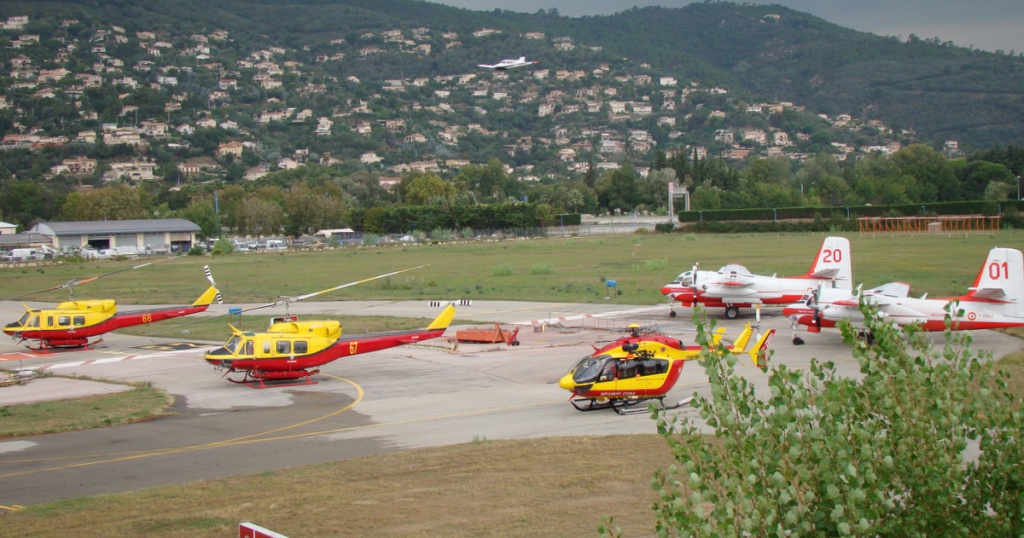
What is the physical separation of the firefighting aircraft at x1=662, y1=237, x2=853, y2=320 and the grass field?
4899 millimetres

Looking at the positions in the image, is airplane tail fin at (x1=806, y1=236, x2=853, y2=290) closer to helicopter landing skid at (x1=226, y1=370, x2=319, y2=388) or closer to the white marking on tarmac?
helicopter landing skid at (x1=226, y1=370, x2=319, y2=388)

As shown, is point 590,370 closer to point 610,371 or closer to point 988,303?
point 610,371

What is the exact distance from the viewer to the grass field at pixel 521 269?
47.3m

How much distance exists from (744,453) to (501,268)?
172 ft

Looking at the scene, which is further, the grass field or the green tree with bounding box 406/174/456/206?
the green tree with bounding box 406/174/456/206

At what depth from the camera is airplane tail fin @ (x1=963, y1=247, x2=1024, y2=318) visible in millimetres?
25219

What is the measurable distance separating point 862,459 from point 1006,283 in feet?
76.4

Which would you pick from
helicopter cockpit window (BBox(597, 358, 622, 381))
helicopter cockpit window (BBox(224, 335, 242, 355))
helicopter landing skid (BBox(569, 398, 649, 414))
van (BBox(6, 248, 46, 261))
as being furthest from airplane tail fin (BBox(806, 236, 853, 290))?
van (BBox(6, 248, 46, 261))

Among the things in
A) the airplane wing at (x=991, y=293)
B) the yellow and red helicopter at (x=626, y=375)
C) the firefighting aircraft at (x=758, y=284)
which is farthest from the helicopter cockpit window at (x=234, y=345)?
the airplane wing at (x=991, y=293)

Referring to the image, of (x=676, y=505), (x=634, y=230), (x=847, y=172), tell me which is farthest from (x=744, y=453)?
(x=847, y=172)

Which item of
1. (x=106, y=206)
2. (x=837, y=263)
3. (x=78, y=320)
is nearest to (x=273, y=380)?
(x=78, y=320)

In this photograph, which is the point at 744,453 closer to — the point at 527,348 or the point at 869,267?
the point at 527,348

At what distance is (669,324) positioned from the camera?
32812 millimetres

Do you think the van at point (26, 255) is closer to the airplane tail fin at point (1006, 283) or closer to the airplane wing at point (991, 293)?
the airplane wing at point (991, 293)
